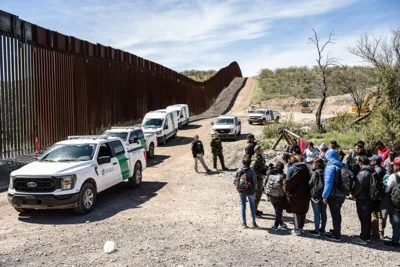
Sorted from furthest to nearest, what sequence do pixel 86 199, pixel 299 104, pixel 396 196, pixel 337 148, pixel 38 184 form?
pixel 299 104
pixel 337 148
pixel 86 199
pixel 38 184
pixel 396 196

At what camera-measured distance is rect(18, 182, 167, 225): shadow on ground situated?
30.5 feet

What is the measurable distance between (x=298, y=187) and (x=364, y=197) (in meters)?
1.30

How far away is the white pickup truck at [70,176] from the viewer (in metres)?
9.01

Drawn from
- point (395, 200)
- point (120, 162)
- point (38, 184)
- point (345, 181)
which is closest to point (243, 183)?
point (345, 181)

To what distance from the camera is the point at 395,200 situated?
7.15 m

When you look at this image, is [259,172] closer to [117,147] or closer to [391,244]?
[391,244]

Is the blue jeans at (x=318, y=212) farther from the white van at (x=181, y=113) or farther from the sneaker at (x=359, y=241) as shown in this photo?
the white van at (x=181, y=113)

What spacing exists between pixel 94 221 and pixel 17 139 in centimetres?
1148

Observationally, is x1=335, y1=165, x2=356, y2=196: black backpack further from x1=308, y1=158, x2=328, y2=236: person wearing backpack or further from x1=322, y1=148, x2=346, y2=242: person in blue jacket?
x1=308, y1=158, x2=328, y2=236: person wearing backpack

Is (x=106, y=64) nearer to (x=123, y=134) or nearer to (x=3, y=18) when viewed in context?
(x=3, y=18)

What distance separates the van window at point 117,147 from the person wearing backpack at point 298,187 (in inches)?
226

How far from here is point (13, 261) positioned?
22.1 feet

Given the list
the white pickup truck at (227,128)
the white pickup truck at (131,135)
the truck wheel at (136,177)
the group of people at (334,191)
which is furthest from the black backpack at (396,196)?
the white pickup truck at (227,128)

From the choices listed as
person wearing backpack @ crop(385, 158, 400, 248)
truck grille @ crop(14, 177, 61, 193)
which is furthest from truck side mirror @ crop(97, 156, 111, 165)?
person wearing backpack @ crop(385, 158, 400, 248)
